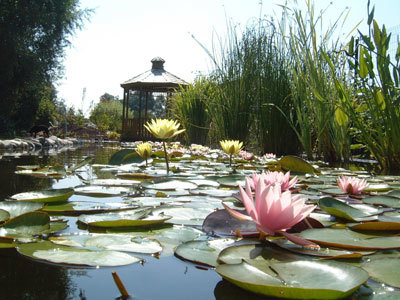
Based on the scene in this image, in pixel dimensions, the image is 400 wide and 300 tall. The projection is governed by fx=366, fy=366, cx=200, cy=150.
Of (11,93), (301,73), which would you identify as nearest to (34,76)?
(11,93)

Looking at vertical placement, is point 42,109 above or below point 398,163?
above

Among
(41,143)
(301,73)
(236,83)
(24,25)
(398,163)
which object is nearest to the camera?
(398,163)

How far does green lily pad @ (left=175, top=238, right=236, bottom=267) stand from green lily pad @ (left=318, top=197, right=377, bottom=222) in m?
0.32

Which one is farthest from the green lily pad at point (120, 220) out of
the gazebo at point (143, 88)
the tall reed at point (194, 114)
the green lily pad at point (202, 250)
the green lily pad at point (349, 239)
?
the gazebo at point (143, 88)

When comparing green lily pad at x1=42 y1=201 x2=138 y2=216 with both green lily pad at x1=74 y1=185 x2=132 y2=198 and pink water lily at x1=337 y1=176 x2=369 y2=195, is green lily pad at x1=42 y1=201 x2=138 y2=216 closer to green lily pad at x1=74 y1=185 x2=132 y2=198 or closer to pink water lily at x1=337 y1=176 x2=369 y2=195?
green lily pad at x1=74 y1=185 x2=132 y2=198

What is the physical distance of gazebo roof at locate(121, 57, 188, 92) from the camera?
37.4 feet

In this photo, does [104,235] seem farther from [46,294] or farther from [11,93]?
[11,93]

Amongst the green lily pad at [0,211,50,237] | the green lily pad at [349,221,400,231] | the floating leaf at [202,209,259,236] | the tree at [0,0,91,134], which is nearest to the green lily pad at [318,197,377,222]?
the green lily pad at [349,221,400,231]

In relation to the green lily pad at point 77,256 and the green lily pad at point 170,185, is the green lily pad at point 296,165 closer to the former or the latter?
the green lily pad at point 170,185

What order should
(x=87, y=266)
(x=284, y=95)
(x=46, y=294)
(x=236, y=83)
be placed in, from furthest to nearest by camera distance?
1. (x=236, y=83)
2. (x=284, y=95)
3. (x=87, y=266)
4. (x=46, y=294)

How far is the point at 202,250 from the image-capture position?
25.7 inches

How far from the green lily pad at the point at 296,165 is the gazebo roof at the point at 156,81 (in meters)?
9.14

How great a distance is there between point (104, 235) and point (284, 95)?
10.3 ft

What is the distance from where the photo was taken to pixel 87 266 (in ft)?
1.87
